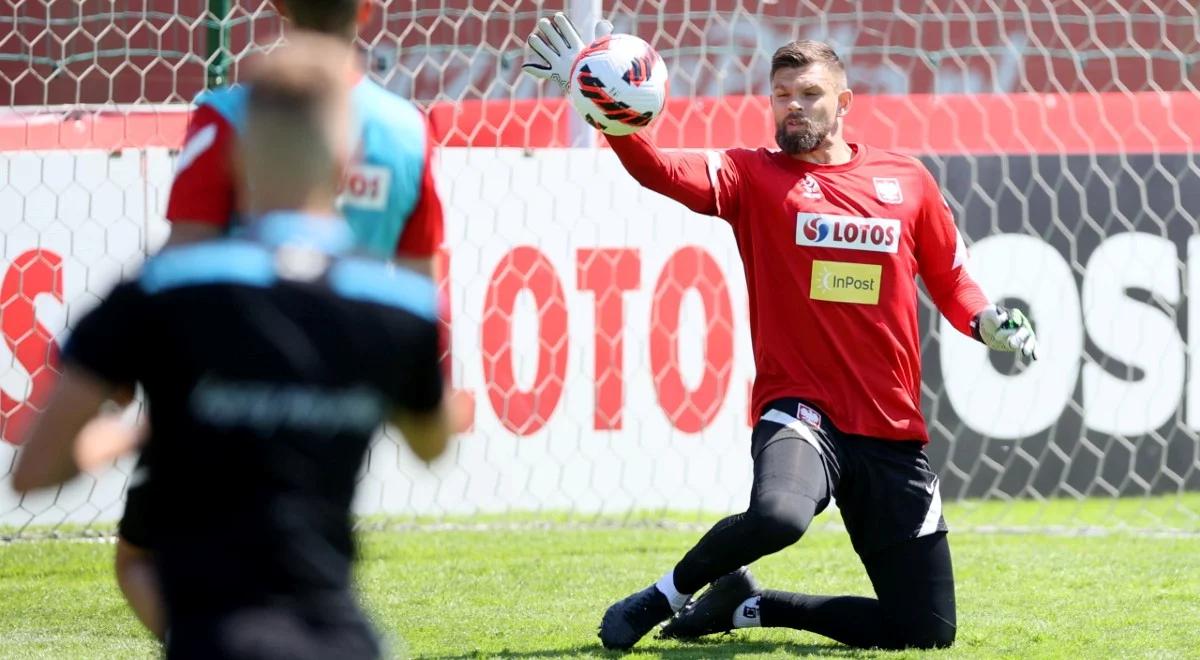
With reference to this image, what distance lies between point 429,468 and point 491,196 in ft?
17.6

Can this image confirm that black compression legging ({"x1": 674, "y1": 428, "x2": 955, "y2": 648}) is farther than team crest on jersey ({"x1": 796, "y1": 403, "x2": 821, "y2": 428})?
No

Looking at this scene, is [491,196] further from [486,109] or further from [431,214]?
[431,214]

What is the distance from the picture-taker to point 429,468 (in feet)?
7.10

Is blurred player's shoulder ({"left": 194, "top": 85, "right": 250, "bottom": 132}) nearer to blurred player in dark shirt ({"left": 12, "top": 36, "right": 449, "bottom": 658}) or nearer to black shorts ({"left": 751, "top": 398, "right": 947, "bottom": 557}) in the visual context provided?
blurred player in dark shirt ({"left": 12, "top": 36, "right": 449, "bottom": 658})

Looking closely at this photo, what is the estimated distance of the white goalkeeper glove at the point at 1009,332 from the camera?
4414 millimetres

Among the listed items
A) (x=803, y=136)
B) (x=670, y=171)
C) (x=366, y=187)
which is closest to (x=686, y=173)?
(x=670, y=171)

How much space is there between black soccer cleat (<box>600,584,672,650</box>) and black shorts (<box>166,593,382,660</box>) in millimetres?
2520

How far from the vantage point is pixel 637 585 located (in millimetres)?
5727

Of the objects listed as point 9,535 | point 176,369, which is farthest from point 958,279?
point 9,535

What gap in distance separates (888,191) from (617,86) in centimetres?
99

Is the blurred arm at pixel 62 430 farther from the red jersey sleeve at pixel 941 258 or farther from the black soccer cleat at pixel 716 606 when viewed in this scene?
the red jersey sleeve at pixel 941 258

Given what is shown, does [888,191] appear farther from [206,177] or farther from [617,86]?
[206,177]

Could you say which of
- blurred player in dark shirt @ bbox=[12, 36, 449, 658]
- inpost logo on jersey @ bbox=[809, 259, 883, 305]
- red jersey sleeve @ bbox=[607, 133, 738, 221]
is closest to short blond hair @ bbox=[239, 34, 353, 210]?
blurred player in dark shirt @ bbox=[12, 36, 449, 658]

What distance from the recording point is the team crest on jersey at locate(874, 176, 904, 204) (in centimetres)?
470
